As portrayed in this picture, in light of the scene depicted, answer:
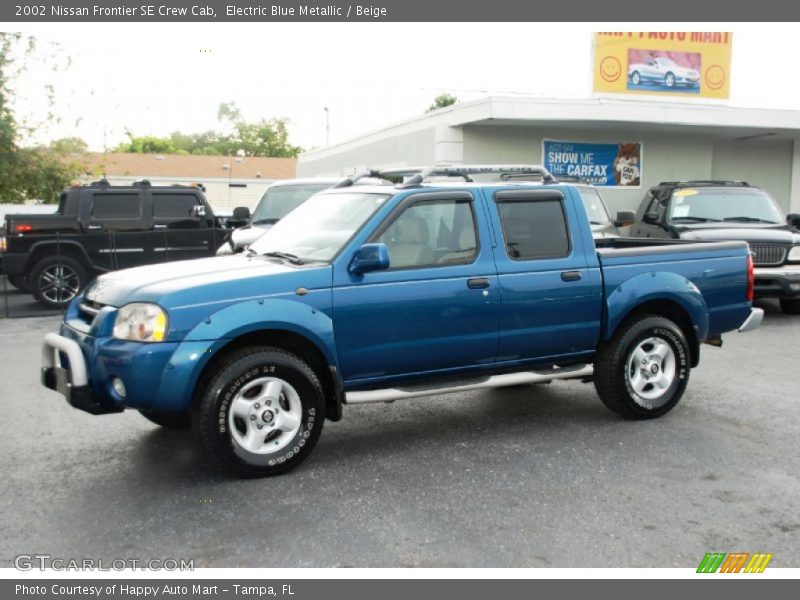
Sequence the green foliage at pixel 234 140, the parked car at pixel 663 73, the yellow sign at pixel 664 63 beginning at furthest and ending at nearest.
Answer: the green foliage at pixel 234 140
the parked car at pixel 663 73
the yellow sign at pixel 664 63

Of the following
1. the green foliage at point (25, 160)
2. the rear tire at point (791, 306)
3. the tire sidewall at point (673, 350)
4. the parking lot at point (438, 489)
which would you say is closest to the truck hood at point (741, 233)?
the rear tire at point (791, 306)

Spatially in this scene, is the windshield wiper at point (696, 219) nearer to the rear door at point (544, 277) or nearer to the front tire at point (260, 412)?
the rear door at point (544, 277)

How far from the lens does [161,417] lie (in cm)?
519

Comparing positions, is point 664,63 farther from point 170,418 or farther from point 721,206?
point 170,418

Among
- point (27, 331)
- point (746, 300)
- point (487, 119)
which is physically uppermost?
point (487, 119)

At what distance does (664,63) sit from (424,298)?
702 inches

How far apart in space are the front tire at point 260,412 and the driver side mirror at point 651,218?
30.2 ft

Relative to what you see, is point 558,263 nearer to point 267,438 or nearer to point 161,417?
point 267,438

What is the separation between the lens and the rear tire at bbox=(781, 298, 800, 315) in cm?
1229

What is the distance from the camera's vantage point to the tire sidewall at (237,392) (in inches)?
190

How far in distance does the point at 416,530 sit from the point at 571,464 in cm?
151

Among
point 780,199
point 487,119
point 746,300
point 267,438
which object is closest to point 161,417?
point 267,438

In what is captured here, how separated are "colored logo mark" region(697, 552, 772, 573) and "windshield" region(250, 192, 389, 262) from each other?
9.58ft

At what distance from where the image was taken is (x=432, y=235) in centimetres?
567
